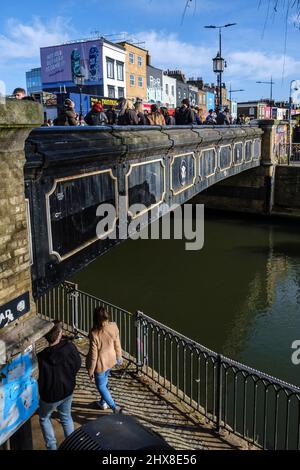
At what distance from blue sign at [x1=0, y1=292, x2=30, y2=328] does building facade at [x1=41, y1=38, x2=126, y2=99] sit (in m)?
39.9

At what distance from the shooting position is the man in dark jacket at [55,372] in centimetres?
507

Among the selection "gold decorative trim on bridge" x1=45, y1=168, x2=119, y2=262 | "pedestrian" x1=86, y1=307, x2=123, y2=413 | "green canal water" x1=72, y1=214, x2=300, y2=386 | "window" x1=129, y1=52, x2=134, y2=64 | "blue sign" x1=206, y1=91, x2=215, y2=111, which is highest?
"window" x1=129, y1=52, x2=134, y2=64

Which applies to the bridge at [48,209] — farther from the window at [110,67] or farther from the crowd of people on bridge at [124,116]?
the window at [110,67]

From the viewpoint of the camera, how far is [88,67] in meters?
44.2

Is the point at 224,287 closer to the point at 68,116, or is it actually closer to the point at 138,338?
the point at 138,338

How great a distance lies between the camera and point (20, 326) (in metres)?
4.94

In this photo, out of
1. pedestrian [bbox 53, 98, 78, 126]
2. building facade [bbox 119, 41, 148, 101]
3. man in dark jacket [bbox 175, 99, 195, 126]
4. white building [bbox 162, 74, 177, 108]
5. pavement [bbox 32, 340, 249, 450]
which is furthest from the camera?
white building [bbox 162, 74, 177, 108]

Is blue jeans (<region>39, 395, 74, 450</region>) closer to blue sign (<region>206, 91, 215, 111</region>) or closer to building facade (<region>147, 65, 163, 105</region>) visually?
building facade (<region>147, 65, 163, 105</region>)

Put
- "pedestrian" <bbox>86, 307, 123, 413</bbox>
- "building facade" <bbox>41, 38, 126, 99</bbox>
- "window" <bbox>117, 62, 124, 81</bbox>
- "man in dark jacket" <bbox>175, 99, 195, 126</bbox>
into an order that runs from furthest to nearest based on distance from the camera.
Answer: "window" <bbox>117, 62, 124, 81</bbox>
"building facade" <bbox>41, 38, 126, 99</bbox>
"man in dark jacket" <bbox>175, 99, 195, 126</bbox>
"pedestrian" <bbox>86, 307, 123, 413</bbox>

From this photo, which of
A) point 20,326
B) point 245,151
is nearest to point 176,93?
point 245,151

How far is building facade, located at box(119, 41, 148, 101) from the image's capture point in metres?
48.3

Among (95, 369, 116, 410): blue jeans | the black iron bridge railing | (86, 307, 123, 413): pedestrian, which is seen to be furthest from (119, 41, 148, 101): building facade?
(95, 369, 116, 410): blue jeans

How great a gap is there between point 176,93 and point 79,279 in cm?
4802

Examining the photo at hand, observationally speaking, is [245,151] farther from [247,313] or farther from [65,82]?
[65,82]
